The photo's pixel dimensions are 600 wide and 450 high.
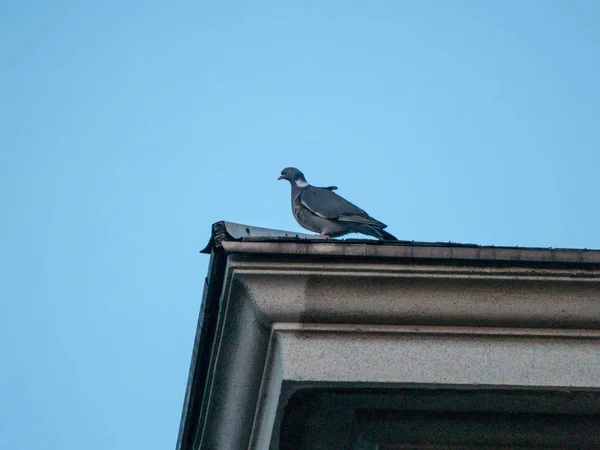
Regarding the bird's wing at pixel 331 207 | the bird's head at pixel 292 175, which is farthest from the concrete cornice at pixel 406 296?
the bird's head at pixel 292 175

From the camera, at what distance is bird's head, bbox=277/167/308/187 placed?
13.0 m

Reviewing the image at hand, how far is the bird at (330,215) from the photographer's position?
974 centimetres

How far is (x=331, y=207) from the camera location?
1038 cm

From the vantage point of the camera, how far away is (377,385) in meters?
3.60

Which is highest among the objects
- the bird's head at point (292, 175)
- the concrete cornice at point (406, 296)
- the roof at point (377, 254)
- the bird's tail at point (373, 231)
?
the bird's head at point (292, 175)

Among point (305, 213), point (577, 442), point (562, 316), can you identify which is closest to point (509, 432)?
point (577, 442)

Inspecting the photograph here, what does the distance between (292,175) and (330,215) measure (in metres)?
3.10

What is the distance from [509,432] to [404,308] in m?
0.67

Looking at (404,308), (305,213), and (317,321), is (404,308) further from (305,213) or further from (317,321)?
(305,213)

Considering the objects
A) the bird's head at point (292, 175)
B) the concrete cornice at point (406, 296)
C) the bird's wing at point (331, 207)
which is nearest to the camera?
the concrete cornice at point (406, 296)

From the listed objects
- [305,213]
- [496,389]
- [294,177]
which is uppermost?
[294,177]

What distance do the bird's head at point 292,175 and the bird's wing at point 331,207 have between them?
146 centimetres

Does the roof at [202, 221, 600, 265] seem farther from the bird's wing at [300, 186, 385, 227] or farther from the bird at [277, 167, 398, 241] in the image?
the bird's wing at [300, 186, 385, 227]

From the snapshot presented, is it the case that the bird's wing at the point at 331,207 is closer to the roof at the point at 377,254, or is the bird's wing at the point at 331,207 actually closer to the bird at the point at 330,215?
the bird at the point at 330,215
